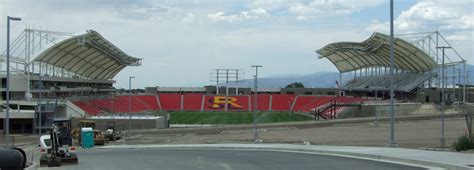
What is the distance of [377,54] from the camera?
12188 centimetres

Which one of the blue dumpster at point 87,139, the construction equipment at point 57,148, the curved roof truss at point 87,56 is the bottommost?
the blue dumpster at point 87,139

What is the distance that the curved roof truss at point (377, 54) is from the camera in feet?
350

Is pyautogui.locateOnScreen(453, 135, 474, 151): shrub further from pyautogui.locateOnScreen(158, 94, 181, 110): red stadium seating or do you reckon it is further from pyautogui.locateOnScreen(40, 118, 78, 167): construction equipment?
pyautogui.locateOnScreen(158, 94, 181, 110): red stadium seating

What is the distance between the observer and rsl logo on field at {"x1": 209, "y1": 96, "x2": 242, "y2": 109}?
126m

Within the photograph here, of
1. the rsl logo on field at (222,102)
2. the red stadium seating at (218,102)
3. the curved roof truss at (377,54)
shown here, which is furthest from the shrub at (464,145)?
the rsl logo on field at (222,102)

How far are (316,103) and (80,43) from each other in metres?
50.5

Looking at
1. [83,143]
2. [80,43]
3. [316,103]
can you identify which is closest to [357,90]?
[316,103]

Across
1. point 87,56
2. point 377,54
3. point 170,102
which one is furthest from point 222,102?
point 377,54

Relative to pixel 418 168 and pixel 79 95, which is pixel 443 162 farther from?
pixel 79 95

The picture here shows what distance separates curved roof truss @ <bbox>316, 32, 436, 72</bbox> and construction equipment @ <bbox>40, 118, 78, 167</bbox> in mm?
81375

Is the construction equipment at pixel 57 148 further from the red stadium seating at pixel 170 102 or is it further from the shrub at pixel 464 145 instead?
the red stadium seating at pixel 170 102

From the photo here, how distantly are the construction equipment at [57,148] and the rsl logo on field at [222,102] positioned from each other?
96.4 m

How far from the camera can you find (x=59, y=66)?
104 meters

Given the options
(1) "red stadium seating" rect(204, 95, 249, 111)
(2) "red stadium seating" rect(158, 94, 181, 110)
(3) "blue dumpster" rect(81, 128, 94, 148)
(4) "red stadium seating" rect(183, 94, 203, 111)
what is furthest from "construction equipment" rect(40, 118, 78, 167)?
(2) "red stadium seating" rect(158, 94, 181, 110)
